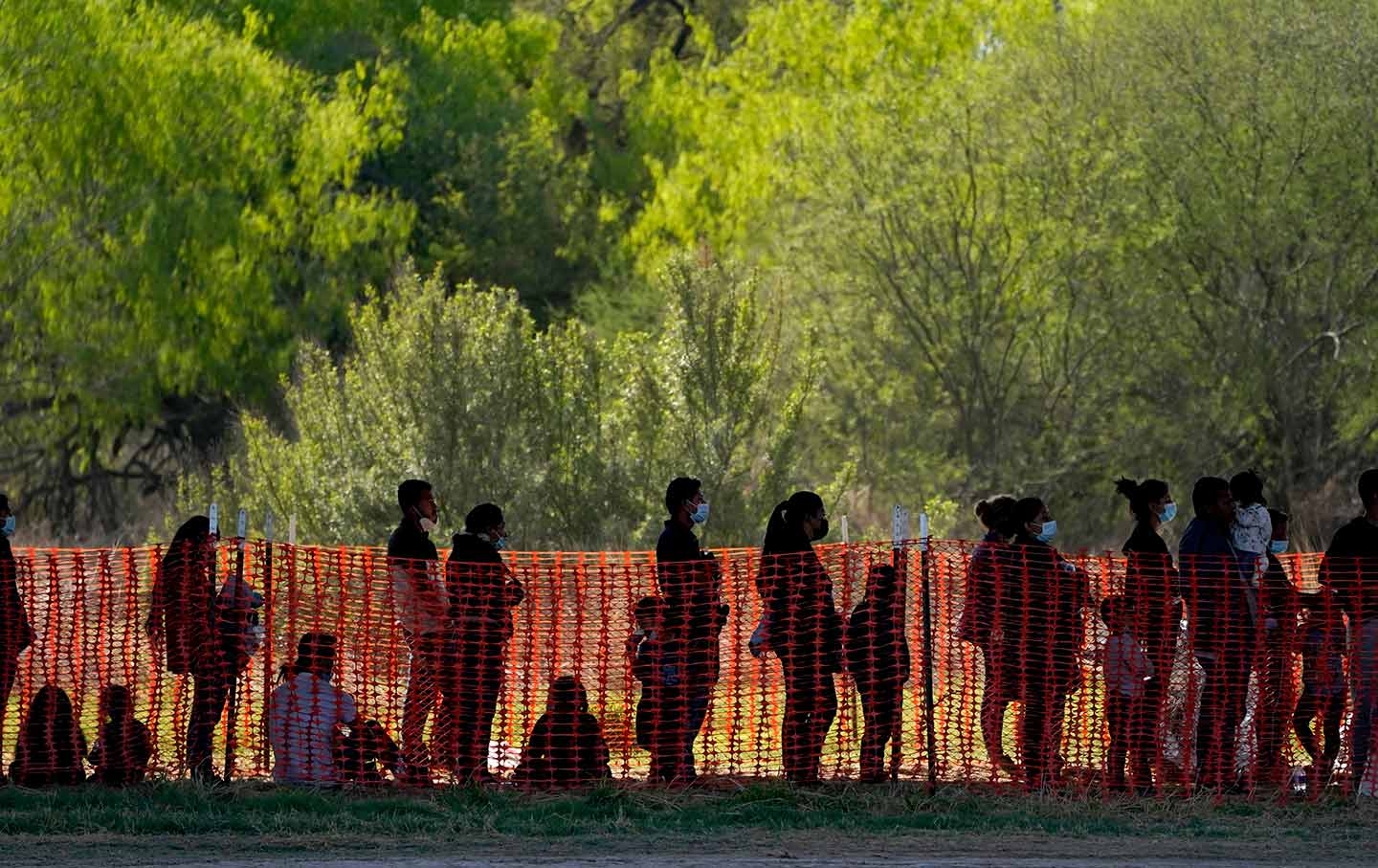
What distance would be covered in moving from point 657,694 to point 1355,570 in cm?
390

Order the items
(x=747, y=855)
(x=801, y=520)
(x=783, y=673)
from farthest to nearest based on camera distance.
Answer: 1. (x=783, y=673)
2. (x=801, y=520)
3. (x=747, y=855)

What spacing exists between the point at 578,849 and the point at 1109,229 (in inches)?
868

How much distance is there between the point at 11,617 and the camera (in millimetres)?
12633

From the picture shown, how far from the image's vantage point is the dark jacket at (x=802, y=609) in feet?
41.6

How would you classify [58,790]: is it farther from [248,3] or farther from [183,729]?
[248,3]

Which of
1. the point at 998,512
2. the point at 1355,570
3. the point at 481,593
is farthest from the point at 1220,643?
the point at 481,593

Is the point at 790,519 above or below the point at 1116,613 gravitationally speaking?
above

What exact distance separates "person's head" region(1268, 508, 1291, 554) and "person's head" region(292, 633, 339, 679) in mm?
5400

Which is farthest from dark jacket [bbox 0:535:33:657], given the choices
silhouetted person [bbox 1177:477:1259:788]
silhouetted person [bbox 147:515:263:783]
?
silhouetted person [bbox 1177:477:1259:788]

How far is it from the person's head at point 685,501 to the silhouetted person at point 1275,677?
3155 millimetres

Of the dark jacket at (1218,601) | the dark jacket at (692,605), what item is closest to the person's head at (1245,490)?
the dark jacket at (1218,601)

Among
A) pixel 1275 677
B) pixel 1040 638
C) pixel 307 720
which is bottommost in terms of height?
pixel 307 720

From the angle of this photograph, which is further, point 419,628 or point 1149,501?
point 1149,501

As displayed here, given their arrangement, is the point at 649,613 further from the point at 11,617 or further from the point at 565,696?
the point at 11,617
